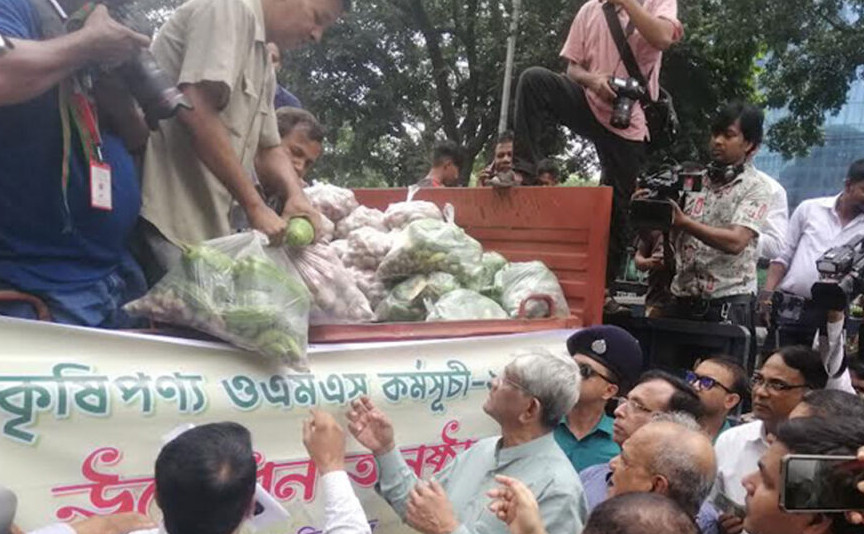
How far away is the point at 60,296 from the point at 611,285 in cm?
265

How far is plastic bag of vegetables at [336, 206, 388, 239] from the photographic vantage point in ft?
11.0

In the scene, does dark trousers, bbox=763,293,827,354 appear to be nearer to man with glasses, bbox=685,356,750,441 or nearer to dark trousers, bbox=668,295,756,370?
dark trousers, bbox=668,295,756,370

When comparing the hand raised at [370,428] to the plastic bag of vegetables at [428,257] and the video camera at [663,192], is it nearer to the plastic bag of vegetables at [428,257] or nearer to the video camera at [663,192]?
the plastic bag of vegetables at [428,257]

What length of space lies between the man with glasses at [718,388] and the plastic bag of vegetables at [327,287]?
141 centimetres

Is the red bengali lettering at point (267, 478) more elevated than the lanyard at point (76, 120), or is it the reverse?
the lanyard at point (76, 120)

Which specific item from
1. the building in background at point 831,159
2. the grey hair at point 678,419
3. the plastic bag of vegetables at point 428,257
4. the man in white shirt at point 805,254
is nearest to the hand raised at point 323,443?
the grey hair at point 678,419

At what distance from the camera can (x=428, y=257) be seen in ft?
10.2

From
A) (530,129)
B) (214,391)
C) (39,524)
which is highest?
(530,129)

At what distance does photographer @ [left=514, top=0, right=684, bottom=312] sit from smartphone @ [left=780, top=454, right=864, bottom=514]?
2318 millimetres

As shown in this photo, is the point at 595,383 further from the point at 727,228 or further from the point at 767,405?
the point at 727,228

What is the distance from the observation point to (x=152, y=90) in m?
2.09

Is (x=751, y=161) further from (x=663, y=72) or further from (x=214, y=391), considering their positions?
(x=663, y=72)

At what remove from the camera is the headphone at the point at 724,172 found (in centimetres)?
381

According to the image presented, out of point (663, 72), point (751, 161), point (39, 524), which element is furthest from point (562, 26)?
point (39, 524)
